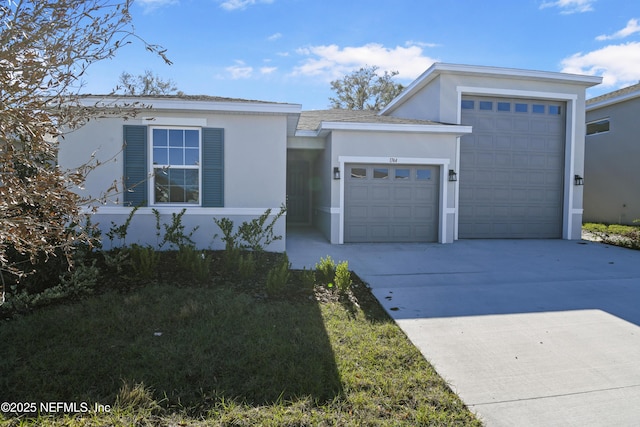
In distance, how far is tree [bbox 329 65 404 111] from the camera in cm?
2978

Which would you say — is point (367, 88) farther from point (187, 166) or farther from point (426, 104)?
point (187, 166)

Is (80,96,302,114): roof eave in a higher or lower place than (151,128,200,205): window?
higher

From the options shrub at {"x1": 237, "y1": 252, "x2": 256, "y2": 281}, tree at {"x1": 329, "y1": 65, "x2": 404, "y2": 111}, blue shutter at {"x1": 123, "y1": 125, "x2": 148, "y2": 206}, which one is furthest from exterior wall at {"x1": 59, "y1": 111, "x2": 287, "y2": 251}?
tree at {"x1": 329, "y1": 65, "x2": 404, "y2": 111}

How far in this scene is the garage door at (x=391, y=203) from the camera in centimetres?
977

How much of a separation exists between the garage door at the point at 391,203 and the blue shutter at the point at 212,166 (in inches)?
130

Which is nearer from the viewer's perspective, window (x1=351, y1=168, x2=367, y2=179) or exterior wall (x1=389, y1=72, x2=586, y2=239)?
window (x1=351, y1=168, x2=367, y2=179)

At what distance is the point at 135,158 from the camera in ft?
25.4

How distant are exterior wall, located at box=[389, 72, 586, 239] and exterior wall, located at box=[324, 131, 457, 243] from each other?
4.20 ft

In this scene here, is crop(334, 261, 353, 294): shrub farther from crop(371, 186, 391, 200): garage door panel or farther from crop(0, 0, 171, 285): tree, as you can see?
crop(371, 186, 391, 200): garage door panel

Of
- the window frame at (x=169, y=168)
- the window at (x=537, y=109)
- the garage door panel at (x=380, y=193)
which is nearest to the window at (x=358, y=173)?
the garage door panel at (x=380, y=193)

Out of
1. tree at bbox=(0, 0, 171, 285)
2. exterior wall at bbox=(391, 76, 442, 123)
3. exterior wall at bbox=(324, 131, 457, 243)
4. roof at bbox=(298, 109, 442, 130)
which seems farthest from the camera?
exterior wall at bbox=(391, 76, 442, 123)

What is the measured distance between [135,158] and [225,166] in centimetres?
181

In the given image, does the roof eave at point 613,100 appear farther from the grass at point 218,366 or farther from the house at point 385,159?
the grass at point 218,366

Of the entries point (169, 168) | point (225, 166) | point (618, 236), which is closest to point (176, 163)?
point (169, 168)
